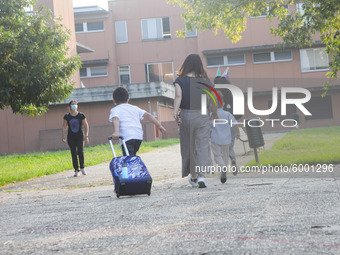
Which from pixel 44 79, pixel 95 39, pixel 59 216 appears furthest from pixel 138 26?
pixel 59 216

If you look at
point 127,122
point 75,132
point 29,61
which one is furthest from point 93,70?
point 127,122

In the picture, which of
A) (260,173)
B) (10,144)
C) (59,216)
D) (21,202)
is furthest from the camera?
(10,144)

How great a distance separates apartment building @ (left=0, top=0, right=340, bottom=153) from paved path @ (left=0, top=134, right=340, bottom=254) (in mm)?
24125

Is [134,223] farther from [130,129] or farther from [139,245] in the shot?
[130,129]

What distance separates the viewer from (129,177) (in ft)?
27.0

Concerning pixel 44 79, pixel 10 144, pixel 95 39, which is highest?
pixel 95 39

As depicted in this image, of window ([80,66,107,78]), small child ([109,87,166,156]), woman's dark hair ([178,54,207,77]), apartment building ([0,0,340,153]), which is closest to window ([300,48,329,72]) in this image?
apartment building ([0,0,340,153])

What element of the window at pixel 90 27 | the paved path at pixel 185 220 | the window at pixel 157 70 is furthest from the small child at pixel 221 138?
the window at pixel 90 27

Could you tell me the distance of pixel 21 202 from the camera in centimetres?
888

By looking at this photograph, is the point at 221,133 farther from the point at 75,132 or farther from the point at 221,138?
the point at 75,132

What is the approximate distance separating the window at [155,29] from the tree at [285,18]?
24746mm

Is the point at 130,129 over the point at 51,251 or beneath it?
over

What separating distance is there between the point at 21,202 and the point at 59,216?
2.28m

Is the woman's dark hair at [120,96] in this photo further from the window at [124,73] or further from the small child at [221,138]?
the window at [124,73]
